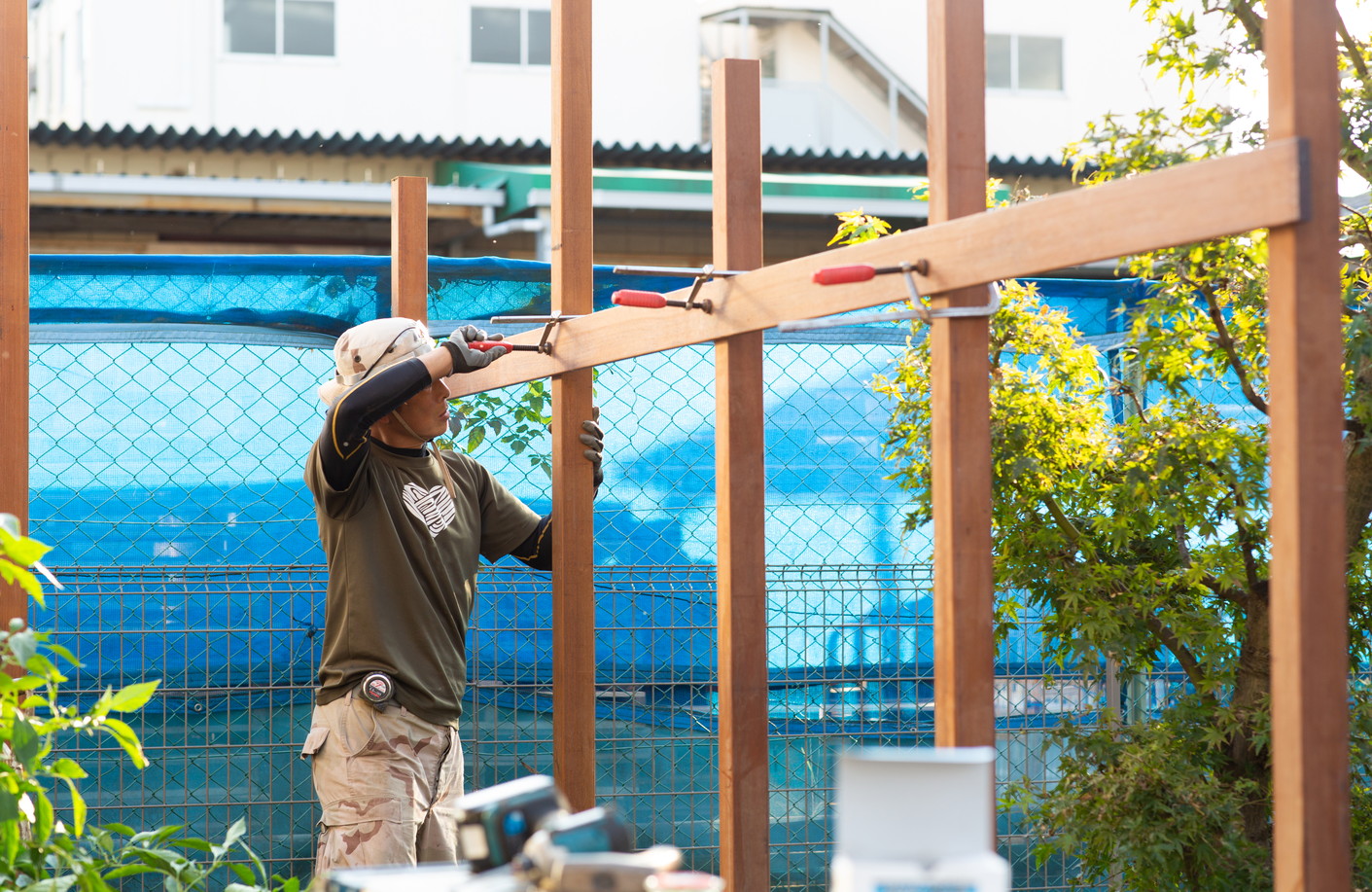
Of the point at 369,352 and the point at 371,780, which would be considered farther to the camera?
the point at 369,352

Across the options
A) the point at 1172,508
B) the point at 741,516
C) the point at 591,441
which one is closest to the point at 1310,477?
the point at 741,516

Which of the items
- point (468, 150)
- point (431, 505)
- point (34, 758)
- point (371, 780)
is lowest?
point (371, 780)

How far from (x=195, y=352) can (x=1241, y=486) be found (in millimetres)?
2792

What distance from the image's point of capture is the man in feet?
9.91

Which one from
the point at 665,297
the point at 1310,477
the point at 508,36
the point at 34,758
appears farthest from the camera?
the point at 508,36

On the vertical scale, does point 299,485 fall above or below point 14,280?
below

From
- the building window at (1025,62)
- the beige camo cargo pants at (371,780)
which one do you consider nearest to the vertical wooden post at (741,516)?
the beige camo cargo pants at (371,780)

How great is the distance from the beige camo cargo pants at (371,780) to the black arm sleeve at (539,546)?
1.67ft

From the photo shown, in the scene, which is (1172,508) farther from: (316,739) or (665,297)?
(316,739)

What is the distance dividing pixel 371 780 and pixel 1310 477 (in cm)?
209

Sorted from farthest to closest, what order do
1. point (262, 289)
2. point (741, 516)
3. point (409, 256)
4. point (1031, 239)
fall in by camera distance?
point (262, 289)
point (409, 256)
point (741, 516)
point (1031, 239)

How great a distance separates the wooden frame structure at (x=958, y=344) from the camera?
5.35ft

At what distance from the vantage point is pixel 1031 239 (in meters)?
1.93

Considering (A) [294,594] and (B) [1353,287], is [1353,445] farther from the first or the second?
(A) [294,594]
